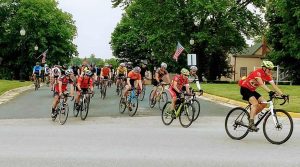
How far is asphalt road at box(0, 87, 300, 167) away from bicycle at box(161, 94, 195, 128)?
0.73ft

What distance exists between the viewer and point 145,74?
25625mm

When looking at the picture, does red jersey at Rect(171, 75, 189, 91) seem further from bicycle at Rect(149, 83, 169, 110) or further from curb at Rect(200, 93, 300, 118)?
curb at Rect(200, 93, 300, 118)

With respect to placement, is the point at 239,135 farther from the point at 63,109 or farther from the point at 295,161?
the point at 63,109

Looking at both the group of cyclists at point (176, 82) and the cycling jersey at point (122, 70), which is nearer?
the group of cyclists at point (176, 82)

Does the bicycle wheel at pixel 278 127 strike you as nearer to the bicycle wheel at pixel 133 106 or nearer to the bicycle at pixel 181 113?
the bicycle at pixel 181 113

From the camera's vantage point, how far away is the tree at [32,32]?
73.2 metres

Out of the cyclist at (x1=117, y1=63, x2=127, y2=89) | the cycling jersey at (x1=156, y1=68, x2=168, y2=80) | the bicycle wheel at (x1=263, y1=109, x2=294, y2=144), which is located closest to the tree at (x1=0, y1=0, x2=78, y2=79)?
the cyclist at (x1=117, y1=63, x2=127, y2=89)

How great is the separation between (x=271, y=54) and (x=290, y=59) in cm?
217

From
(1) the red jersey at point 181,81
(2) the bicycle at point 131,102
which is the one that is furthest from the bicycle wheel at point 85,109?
(1) the red jersey at point 181,81

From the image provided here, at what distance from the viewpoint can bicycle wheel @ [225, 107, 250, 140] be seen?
1216 centimetres

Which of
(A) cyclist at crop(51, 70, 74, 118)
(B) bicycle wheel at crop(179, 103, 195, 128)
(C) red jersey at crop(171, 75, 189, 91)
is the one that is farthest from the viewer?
(A) cyclist at crop(51, 70, 74, 118)

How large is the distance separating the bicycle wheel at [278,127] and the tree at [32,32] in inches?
2477

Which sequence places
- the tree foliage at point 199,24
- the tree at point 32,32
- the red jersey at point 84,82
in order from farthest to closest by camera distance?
the tree at point 32,32
the tree foliage at point 199,24
the red jersey at point 84,82

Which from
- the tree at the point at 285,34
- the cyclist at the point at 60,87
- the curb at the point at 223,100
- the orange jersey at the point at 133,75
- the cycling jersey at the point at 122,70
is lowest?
the curb at the point at 223,100
